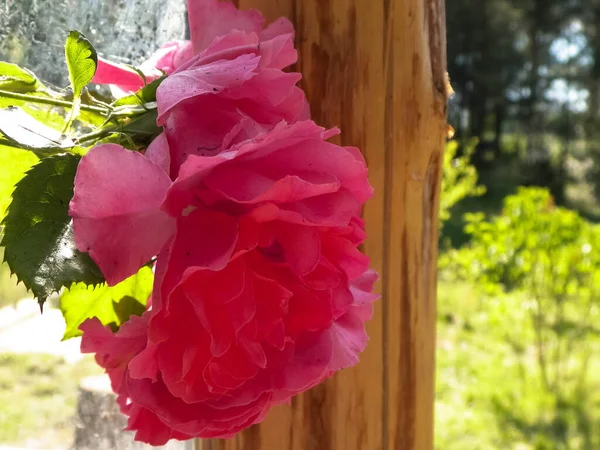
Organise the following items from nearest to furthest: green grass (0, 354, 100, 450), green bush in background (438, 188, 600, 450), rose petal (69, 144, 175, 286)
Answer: rose petal (69, 144, 175, 286) < green grass (0, 354, 100, 450) < green bush in background (438, 188, 600, 450)

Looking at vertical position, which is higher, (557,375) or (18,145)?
(18,145)

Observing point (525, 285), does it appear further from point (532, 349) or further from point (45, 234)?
point (45, 234)

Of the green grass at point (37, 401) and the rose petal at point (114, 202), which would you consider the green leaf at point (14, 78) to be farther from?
the green grass at point (37, 401)

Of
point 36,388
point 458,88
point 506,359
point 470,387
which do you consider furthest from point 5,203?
point 458,88


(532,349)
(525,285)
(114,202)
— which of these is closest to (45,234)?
(114,202)

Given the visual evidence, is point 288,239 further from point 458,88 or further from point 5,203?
point 458,88

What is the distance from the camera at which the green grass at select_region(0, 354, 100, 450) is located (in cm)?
52

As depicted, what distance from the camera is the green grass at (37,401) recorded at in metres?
0.52

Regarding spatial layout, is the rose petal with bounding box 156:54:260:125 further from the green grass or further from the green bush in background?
the green bush in background

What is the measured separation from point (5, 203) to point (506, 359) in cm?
253

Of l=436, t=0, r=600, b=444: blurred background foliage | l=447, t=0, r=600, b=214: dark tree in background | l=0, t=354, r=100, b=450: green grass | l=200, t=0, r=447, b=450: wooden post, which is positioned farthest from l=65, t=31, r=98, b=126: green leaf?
l=447, t=0, r=600, b=214: dark tree in background

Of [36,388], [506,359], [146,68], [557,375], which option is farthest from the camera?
[506,359]

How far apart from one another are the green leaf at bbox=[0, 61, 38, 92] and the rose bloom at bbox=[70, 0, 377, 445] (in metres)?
0.08

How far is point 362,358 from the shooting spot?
1.37ft
